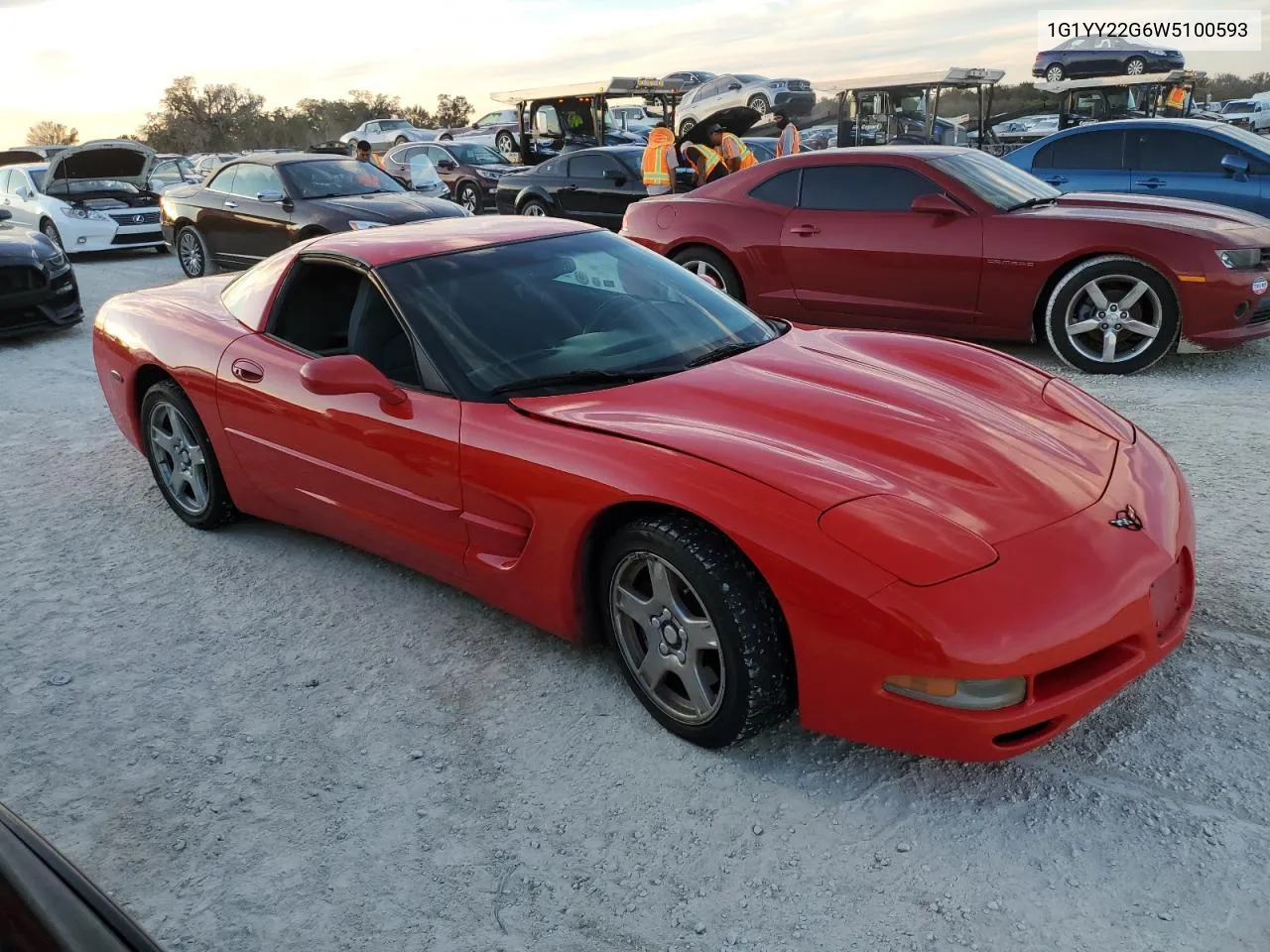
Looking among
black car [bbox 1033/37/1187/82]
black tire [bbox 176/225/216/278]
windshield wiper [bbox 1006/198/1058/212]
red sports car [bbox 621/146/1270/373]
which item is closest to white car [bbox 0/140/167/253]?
black tire [bbox 176/225/216/278]

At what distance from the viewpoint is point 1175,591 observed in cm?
274

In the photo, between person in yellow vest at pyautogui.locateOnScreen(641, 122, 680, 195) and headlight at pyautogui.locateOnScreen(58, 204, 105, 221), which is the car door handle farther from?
headlight at pyautogui.locateOnScreen(58, 204, 105, 221)

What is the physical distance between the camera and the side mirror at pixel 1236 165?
8688 mm

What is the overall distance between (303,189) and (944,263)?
6.77 metres

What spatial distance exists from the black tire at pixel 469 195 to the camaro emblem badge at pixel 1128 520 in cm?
1579

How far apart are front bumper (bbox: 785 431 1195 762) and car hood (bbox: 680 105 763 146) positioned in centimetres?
971

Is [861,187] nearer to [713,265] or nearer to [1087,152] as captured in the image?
[713,265]

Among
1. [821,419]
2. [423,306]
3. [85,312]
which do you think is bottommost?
[85,312]

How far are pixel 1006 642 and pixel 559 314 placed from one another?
1.85m

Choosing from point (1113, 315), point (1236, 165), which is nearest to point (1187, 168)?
point (1236, 165)

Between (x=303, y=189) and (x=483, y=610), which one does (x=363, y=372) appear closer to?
(x=483, y=610)

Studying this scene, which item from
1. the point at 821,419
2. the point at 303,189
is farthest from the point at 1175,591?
the point at 303,189

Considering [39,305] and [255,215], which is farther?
[255,215]

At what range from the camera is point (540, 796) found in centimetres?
279
